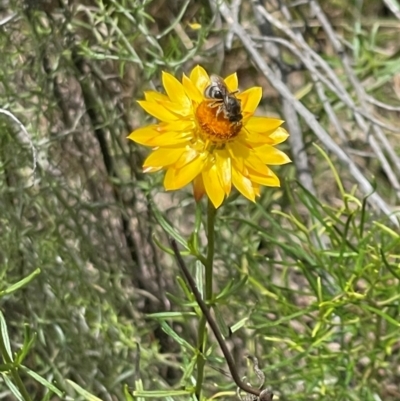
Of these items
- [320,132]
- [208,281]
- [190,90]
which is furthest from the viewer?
[320,132]

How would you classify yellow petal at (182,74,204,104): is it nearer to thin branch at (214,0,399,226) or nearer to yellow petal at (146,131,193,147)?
yellow petal at (146,131,193,147)

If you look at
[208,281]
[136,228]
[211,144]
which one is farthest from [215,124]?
[136,228]

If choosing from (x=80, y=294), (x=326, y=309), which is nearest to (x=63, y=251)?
(x=80, y=294)

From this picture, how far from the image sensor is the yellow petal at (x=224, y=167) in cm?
63

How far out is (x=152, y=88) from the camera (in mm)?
1204

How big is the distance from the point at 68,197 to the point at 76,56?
261mm

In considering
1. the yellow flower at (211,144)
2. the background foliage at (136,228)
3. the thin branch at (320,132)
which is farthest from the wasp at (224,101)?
the thin branch at (320,132)

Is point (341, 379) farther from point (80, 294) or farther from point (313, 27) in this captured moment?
point (313, 27)

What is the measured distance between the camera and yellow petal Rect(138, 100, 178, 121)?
69cm

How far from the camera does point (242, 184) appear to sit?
0.65 metres

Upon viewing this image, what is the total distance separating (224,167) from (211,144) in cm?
3

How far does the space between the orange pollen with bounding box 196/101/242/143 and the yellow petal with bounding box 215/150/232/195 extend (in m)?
0.01

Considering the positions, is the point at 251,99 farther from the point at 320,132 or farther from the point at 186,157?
the point at 320,132

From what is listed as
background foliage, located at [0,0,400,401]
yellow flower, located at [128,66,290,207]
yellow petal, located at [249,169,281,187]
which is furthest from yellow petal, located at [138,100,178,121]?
background foliage, located at [0,0,400,401]
